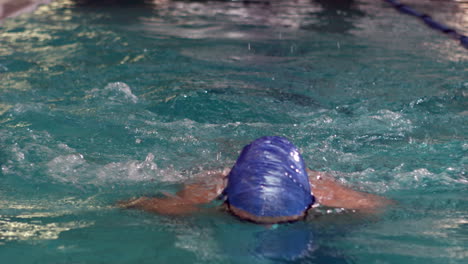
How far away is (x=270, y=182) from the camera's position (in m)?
2.65

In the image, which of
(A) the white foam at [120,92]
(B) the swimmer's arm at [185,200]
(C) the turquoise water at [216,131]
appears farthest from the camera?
(A) the white foam at [120,92]

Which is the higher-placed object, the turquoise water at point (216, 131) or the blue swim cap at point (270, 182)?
the blue swim cap at point (270, 182)

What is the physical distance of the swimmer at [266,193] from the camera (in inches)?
103

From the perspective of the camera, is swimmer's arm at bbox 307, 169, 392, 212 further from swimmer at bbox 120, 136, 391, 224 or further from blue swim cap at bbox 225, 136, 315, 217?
blue swim cap at bbox 225, 136, 315, 217

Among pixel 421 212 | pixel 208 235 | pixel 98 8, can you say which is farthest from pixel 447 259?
pixel 98 8

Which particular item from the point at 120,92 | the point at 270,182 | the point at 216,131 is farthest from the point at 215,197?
the point at 120,92

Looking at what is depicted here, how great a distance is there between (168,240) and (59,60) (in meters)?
4.50

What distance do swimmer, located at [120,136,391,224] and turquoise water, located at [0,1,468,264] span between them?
8cm

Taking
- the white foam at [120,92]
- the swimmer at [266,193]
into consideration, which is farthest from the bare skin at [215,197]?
the white foam at [120,92]

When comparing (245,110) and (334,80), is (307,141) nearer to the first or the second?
(245,110)

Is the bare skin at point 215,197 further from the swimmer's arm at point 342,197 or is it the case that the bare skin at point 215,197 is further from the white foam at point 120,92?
the white foam at point 120,92

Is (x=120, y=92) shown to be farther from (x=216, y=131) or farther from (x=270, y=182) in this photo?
(x=270, y=182)

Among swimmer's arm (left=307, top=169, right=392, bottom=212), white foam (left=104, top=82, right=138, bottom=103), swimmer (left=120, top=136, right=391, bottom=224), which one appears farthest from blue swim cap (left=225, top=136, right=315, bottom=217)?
white foam (left=104, top=82, right=138, bottom=103)

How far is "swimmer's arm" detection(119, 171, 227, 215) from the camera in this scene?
9.37ft
